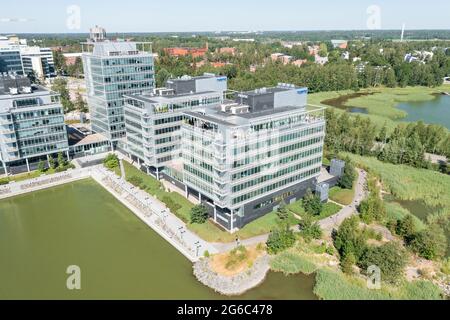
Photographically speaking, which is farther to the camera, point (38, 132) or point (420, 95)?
point (420, 95)

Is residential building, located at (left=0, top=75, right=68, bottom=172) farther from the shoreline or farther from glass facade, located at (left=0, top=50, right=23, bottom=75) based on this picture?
glass facade, located at (left=0, top=50, right=23, bottom=75)

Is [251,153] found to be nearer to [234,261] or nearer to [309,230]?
[309,230]

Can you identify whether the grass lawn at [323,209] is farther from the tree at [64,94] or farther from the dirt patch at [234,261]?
the tree at [64,94]

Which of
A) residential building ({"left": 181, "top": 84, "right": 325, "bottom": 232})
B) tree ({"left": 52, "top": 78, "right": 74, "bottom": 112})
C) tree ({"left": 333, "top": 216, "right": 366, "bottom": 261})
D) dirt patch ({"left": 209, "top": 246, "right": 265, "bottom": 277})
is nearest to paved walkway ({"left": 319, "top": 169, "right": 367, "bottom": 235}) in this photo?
tree ({"left": 333, "top": 216, "right": 366, "bottom": 261})

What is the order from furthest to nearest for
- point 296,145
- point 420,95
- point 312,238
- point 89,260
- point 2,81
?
1. point 420,95
2. point 2,81
3. point 296,145
4. point 312,238
5. point 89,260

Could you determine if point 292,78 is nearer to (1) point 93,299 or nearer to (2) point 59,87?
(2) point 59,87
